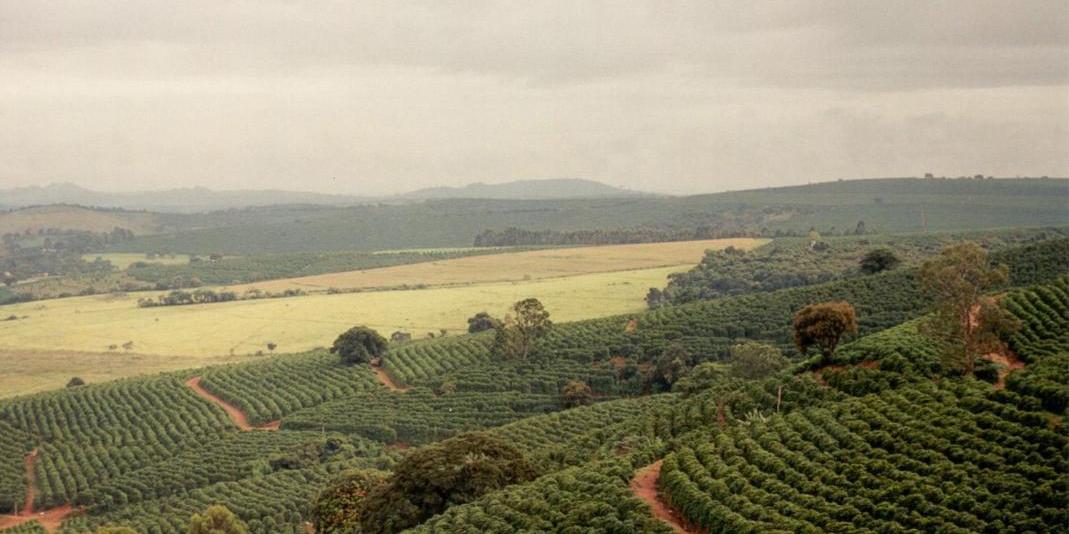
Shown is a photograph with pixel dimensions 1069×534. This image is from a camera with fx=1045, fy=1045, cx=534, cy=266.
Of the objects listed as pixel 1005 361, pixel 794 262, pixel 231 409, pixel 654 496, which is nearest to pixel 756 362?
pixel 1005 361

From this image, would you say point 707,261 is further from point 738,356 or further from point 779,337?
point 738,356

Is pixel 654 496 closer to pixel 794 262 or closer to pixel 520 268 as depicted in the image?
pixel 794 262

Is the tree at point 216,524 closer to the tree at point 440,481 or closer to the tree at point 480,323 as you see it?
the tree at point 440,481

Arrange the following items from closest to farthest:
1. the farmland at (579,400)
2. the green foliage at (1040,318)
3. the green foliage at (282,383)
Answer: the farmland at (579,400) < the green foliage at (1040,318) < the green foliage at (282,383)

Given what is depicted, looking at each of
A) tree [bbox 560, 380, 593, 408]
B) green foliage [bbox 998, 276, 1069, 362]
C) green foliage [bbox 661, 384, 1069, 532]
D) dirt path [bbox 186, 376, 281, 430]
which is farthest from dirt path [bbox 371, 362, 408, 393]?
green foliage [bbox 998, 276, 1069, 362]

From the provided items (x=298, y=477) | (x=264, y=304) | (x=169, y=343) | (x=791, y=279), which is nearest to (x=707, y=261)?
(x=791, y=279)

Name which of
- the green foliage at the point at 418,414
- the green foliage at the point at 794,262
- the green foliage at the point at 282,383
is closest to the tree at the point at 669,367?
the green foliage at the point at 418,414

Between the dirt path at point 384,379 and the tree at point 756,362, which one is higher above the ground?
the tree at point 756,362
